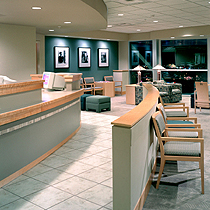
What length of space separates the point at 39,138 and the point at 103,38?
9545 mm

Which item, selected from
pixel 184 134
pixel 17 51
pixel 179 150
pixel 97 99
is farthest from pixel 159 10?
pixel 179 150

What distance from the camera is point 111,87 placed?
513 inches

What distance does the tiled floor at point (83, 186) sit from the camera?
2.92 m

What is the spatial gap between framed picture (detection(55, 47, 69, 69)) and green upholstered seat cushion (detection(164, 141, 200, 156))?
888 cm

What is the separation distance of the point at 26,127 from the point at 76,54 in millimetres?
8970

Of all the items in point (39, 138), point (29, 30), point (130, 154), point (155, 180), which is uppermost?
point (29, 30)

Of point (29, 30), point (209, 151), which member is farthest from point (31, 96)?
point (29, 30)

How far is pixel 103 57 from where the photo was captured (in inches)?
549

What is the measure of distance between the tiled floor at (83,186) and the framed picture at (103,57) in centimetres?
925

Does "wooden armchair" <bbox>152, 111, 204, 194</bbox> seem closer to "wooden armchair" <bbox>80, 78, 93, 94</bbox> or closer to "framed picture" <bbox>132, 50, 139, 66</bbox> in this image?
"wooden armchair" <bbox>80, 78, 93, 94</bbox>

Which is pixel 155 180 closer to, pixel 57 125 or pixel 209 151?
pixel 209 151

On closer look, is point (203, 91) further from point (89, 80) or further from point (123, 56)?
point (123, 56)

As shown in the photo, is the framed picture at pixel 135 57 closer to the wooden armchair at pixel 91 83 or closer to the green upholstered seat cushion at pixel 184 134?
the wooden armchair at pixel 91 83

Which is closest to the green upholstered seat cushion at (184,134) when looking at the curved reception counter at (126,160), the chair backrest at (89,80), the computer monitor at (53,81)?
the curved reception counter at (126,160)
